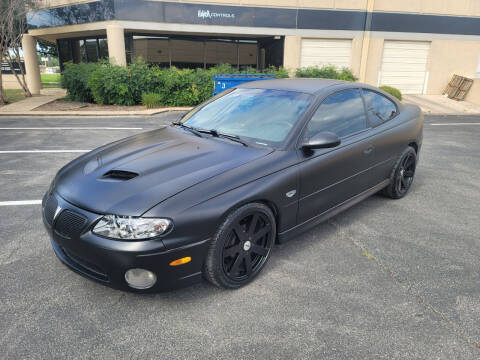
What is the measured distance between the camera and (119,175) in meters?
2.91

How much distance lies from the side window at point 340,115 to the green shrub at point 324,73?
12.7 metres

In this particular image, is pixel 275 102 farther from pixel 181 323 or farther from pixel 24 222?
pixel 24 222

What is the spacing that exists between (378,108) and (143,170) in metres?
2.93

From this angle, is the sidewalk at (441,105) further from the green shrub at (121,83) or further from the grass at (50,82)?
the grass at (50,82)

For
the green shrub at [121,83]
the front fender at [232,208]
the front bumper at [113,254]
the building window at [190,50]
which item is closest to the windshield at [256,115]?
the front fender at [232,208]

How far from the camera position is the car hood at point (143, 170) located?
259cm

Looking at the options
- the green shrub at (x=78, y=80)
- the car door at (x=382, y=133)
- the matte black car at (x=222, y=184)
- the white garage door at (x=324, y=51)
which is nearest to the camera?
the matte black car at (x=222, y=184)

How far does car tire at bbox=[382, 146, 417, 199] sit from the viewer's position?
467 cm

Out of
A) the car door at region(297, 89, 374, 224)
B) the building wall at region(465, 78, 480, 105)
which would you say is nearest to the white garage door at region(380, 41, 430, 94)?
the building wall at region(465, 78, 480, 105)

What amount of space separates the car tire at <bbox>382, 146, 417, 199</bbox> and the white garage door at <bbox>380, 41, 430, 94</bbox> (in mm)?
15348

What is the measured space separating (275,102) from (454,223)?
255cm

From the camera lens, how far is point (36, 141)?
8.23 m

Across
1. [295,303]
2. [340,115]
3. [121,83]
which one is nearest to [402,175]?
[340,115]

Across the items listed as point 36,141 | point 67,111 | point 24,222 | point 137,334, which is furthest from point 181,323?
point 67,111
